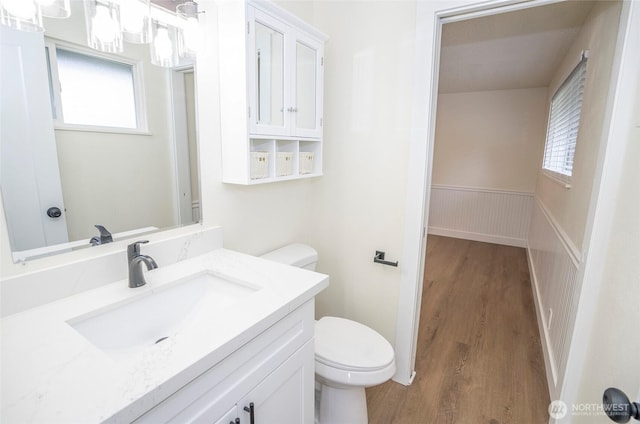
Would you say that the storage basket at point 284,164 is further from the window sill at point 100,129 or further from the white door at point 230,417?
the white door at point 230,417

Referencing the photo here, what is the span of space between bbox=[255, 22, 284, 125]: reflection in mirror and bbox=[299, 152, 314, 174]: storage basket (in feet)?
0.84

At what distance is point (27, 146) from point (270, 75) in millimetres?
932

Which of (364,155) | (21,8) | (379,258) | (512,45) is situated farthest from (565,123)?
(21,8)

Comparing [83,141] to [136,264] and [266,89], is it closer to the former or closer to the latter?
[136,264]

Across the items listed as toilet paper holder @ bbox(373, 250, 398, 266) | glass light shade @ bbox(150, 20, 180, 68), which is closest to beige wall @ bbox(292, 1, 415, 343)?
toilet paper holder @ bbox(373, 250, 398, 266)

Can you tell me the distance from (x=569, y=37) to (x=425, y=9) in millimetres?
1943

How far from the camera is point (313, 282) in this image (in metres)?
1.13

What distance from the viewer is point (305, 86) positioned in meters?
1.64

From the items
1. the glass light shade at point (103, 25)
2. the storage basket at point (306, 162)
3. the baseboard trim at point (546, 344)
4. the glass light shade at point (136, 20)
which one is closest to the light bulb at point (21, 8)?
the glass light shade at point (103, 25)

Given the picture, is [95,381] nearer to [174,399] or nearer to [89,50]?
[174,399]

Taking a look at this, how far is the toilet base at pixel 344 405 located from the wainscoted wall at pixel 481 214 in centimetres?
424

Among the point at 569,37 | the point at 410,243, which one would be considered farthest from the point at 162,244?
the point at 569,37

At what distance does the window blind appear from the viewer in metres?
2.38

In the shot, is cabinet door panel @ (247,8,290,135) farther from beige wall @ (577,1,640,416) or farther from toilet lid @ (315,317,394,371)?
beige wall @ (577,1,640,416)
